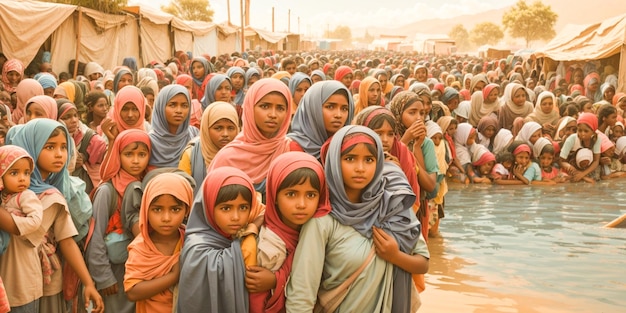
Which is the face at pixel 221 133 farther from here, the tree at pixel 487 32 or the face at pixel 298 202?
the tree at pixel 487 32

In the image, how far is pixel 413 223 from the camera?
2594mm

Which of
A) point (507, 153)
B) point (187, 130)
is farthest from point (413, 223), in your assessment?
point (507, 153)

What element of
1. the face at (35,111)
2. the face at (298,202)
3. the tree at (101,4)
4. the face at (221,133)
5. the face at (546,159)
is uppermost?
the tree at (101,4)

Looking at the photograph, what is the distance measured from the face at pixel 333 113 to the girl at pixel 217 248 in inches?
38.7

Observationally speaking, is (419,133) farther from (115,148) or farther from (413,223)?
(115,148)

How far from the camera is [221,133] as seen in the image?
145 inches

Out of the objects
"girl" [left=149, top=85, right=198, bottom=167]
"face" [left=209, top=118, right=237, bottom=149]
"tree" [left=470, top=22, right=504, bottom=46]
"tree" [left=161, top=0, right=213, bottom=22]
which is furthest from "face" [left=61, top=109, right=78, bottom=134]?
"tree" [left=470, top=22, right=504, bottom=46]

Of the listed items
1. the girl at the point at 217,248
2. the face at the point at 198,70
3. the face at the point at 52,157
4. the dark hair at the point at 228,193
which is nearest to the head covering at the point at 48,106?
the face at the point at 52,157

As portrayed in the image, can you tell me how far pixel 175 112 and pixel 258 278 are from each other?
78.4 inches

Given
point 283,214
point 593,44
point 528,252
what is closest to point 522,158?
point 528,252

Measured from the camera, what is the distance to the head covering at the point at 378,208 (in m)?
2.51

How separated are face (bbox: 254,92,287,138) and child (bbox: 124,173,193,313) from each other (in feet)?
→ 2.50

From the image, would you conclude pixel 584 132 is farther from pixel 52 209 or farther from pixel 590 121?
pixel 52 209

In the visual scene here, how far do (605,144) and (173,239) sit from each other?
A: 7717 millimetres
